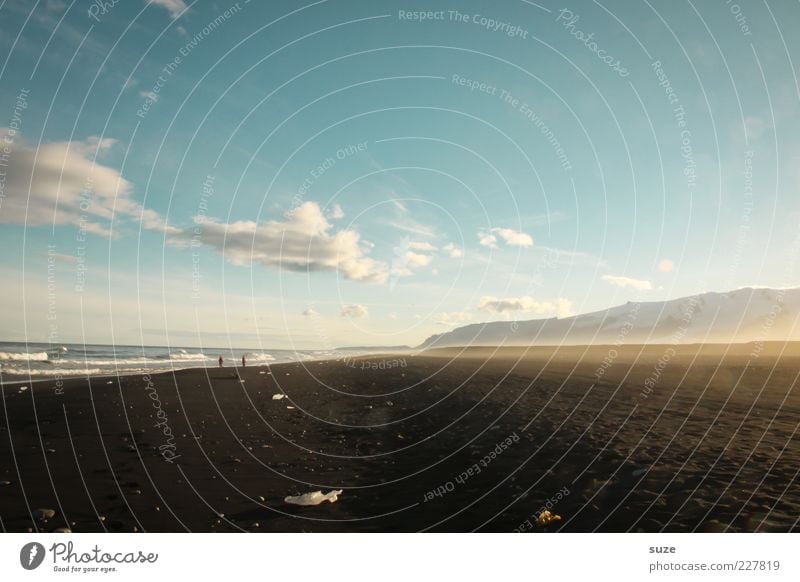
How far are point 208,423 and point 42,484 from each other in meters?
6.96

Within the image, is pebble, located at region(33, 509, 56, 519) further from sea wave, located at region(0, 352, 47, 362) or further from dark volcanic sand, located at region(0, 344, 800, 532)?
sea wave, located at region(0, 352, 47, 362)

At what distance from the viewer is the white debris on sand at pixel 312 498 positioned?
8500mm

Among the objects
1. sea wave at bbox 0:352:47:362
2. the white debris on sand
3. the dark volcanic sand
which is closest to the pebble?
the dark volcanic sand

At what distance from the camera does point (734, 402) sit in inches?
745

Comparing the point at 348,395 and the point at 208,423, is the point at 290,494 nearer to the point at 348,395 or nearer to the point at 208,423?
the point at 208,423

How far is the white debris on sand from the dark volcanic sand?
0.24m

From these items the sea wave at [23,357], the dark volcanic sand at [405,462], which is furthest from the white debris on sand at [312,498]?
the sea wave at [23,357]

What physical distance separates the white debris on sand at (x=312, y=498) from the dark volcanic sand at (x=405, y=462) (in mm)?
236

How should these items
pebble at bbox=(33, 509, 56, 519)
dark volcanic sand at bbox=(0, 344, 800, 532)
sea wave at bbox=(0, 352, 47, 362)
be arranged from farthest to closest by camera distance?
sea wave at bbox=(0, 352, 47, 362) < dark volcanic sand at bbox=(0, 344, 800, 532) < pebble at bbox=(33, 509, 56, 519)

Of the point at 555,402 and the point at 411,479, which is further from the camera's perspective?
the point at 555,402

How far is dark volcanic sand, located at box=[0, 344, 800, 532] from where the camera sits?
779 cm

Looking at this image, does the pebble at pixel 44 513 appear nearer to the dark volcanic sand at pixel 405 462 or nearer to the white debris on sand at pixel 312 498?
the dark volcanic sand at pixel 405 462
